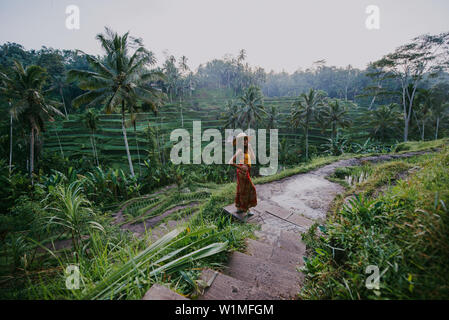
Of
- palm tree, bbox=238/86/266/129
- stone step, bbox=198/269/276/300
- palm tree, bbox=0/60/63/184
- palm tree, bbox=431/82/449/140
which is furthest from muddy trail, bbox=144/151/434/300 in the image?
palm tree, bbox=431/82/449/140

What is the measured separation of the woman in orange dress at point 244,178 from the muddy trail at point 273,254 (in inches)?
14.3

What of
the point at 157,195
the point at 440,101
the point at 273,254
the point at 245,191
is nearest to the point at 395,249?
the point at 273,254

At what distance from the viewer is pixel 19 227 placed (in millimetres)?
5859

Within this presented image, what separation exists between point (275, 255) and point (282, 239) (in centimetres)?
45

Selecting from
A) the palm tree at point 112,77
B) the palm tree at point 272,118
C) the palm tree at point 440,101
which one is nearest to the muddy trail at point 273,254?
the palm tree at point 112,77

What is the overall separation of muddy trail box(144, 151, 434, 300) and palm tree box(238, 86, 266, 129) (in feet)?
56.5

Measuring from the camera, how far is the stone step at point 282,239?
2.73 meters

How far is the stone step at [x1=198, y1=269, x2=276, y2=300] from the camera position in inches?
65.9

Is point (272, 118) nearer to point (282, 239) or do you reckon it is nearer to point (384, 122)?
point (384, 122)

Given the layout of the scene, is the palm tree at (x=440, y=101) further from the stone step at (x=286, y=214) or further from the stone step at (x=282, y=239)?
the stone step at (x=282, y=239)

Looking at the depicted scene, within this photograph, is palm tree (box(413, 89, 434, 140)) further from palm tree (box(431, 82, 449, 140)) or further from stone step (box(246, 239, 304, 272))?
stone step (box(246, 239, 304, 272))

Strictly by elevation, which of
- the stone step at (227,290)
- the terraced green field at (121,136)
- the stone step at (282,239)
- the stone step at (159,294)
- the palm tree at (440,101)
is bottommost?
the stone step at (282,239)

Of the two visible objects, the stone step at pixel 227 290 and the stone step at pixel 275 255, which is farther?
the stone step at pixel 275 255
